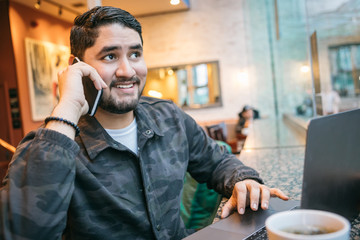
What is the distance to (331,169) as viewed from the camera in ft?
1.91

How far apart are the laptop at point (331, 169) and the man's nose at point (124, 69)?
62cm

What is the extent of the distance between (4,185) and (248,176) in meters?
0.74

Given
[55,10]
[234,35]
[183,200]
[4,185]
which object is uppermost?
[55,10]

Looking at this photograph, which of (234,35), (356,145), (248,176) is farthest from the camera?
(234,35)

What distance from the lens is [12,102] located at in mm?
6754

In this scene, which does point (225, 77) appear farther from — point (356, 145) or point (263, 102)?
point (356, 145)

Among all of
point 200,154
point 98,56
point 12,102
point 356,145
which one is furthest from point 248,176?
point 12,102

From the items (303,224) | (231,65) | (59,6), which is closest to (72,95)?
(303,224)

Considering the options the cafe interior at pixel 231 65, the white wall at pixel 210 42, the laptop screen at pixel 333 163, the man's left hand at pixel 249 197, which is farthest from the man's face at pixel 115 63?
the white wall at pixel 210 42

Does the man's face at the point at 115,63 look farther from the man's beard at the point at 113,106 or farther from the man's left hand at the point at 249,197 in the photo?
the man's left hand at the point at 249,197

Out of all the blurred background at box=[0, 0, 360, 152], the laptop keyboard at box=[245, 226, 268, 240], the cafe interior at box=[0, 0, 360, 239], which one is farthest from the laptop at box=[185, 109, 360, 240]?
the blurred background at box=[0, 0, 360, 152]

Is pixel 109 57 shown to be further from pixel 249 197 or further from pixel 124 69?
pixel 249 197

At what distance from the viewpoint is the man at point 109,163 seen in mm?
769

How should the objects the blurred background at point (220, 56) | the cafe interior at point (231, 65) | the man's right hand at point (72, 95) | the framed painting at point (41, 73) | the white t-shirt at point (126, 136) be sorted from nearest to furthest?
1. the man's right hand at point (72, 95)
2. the white t-shirt at point (126, 136)
3. the cafe interior at point (231, 65)
4. the blurred background at point (220, 56)
5. the framed painting at point (41, 73)
